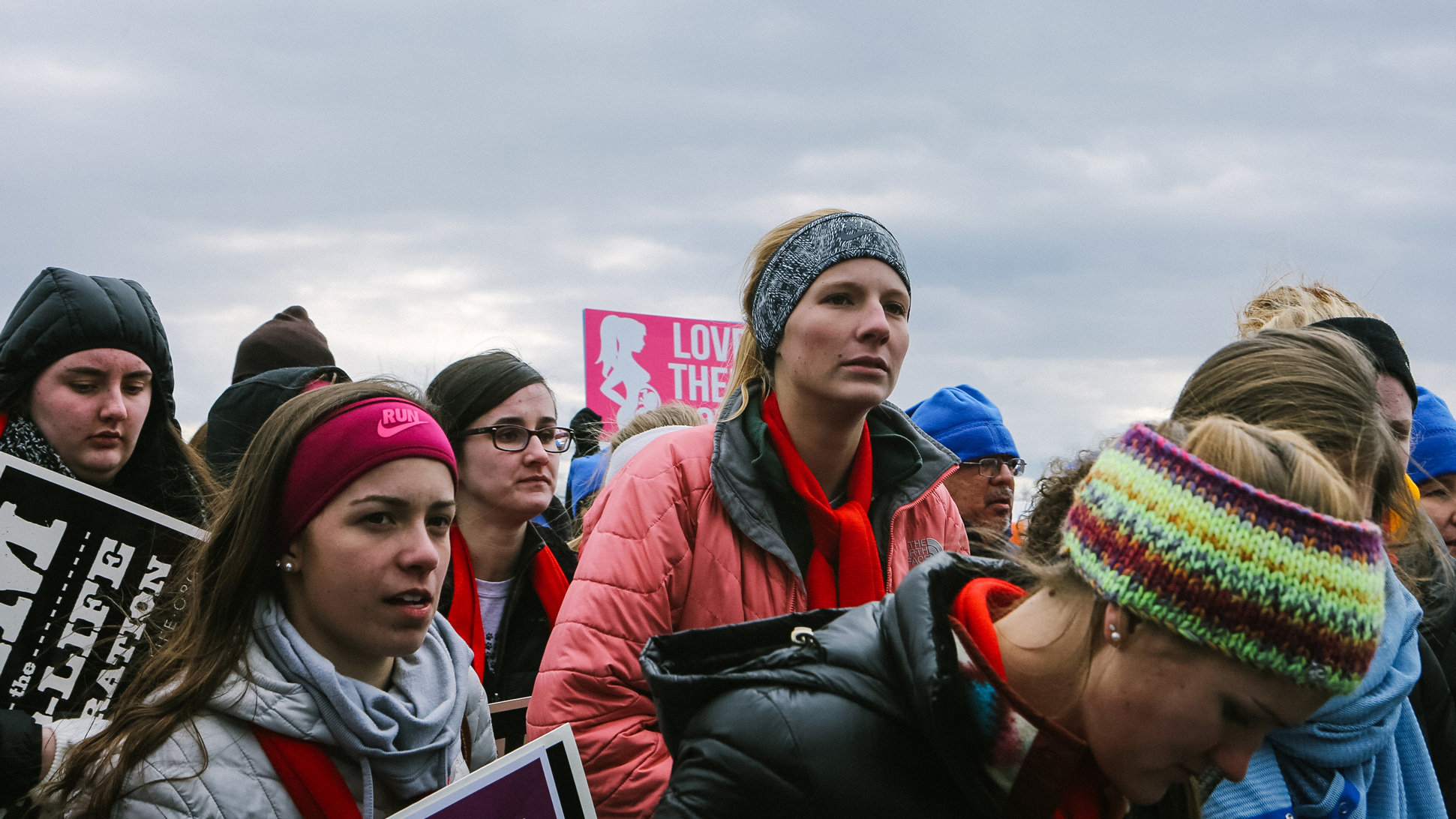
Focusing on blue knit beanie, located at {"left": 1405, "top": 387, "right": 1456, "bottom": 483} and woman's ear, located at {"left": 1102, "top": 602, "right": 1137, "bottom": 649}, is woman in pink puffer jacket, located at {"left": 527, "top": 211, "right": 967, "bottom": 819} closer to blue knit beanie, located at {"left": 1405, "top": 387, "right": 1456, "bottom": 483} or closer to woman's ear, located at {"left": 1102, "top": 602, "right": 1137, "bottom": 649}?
woman's ear, located at {"left": 1102, "top": 602, "right": 1137, "bottom": 649}

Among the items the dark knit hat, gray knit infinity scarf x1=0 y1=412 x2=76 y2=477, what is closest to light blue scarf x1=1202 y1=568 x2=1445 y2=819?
gray knit infinity scarf x1=0 y1=412 x2=76 y2=477

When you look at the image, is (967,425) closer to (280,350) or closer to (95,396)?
(280,350)

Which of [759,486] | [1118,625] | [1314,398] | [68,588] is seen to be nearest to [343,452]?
[68,588]

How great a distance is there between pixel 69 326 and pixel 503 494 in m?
1.43

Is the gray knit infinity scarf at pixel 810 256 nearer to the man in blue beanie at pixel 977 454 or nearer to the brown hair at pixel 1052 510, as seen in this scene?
the brown hair at pixel 1052 510

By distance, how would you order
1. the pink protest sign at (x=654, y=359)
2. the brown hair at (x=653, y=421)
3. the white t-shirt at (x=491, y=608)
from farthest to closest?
the pink protest sign at (x=654, y=359), the brown hair at (x=653, y=421), the white t-shirt at (x=491, y=608)

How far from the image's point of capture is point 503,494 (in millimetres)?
3996

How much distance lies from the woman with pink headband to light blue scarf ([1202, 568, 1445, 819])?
5.18ft

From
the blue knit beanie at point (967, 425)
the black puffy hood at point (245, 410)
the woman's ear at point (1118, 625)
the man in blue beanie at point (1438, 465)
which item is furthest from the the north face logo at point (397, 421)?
the man in blue beanie at point (1438, 465)

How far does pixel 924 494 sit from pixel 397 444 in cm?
139

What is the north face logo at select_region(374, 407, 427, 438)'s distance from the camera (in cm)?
244

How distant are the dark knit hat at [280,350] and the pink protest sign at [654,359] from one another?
3.01 m

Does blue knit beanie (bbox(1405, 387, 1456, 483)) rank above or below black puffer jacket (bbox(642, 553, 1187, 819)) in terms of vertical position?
above

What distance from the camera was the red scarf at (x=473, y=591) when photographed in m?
3.75
